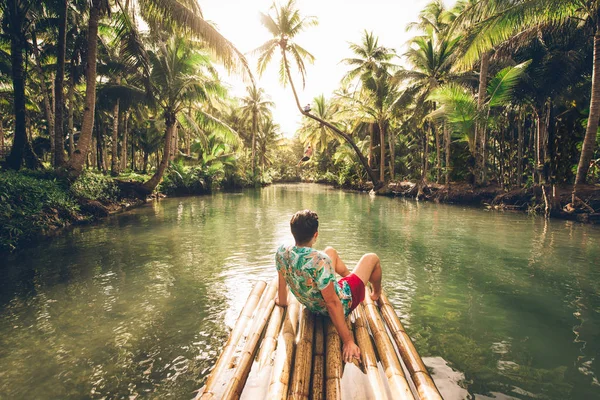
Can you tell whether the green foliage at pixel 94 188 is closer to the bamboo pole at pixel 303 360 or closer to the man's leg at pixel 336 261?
the man's leg at pixel 336 261

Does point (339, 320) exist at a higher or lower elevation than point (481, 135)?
lower

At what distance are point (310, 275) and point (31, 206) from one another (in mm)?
8778

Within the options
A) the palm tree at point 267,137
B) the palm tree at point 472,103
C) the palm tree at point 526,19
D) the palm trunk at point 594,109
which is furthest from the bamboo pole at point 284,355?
the palm tree at point 267,137

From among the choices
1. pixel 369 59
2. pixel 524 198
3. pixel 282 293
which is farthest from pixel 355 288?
pixel 369 59

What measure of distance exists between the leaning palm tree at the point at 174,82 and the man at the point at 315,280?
1534 centimetres

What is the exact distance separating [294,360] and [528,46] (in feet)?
52.4

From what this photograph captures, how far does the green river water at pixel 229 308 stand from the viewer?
2705 millimetres

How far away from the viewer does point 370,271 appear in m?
3.11

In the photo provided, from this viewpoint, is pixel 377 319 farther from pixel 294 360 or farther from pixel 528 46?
pixel 528 46

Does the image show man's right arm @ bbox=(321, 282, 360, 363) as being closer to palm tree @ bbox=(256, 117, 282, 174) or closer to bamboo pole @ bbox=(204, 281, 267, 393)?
bamboo pole @ bbox=(204, 281, 267, 393)

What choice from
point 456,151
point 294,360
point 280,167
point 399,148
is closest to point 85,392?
point 294,360

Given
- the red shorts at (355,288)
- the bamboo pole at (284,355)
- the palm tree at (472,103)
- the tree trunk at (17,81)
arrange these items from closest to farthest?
the bamboo pole at (284,355), the red shorts at (355,288), the tree trunk at (17,81), the palm tree at (472,103)

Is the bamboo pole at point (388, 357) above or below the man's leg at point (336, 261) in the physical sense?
below

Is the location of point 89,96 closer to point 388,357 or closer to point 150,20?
point 150,20
